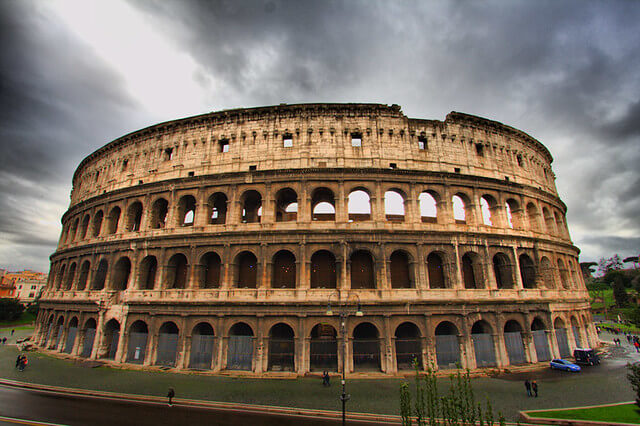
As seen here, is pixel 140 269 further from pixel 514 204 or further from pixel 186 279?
pixel 514 204

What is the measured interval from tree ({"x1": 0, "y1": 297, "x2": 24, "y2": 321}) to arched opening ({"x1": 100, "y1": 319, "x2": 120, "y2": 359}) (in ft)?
180

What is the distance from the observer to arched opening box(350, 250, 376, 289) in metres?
22.6

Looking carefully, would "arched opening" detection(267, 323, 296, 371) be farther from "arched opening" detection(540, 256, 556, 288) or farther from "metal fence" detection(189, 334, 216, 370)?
"arched opening" detection(540, 256, 556, 288)

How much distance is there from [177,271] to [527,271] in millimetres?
31348

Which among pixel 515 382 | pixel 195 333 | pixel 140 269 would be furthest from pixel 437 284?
pixel 140 269

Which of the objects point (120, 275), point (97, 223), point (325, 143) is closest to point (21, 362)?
point (120, 275)

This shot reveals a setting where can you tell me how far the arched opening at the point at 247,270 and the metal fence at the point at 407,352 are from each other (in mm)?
12284

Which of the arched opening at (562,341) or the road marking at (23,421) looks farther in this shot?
the arched opening at (562,341)

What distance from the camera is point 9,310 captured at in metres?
57.7

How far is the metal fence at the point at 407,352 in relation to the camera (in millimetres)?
21188

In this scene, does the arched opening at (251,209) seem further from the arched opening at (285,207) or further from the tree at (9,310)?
the tree at (9,310)

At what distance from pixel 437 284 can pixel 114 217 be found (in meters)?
31.9

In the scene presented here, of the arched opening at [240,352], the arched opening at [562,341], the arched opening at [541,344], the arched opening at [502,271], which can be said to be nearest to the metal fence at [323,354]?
the arched opening at [240,352]

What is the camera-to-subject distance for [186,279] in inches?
928
